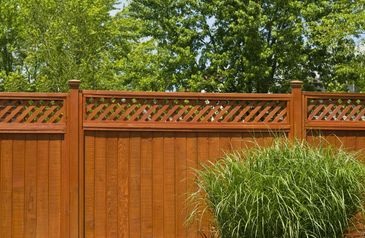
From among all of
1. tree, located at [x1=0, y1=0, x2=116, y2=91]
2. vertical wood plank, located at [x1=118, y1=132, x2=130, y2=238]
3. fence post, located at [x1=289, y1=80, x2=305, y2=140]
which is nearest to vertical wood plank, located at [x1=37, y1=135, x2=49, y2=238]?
vertical wood plank, located at [x1=118, y1=132, x2=130, y2=238]

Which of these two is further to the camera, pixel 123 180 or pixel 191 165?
pixel 191 165

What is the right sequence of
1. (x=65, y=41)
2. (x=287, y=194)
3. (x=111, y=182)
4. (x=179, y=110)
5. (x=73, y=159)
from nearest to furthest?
(x=287, y=194), (x=73, y=159), (x=111, y=182), (x=179, y=110), (x=65, y=41)

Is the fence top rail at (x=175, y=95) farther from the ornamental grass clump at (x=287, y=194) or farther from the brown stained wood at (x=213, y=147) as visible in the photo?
the ornamental grass clump at (x=287, y=194)

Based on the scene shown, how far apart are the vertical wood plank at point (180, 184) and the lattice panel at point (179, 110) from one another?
0.85 ft

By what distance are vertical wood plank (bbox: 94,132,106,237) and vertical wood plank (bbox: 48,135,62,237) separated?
394mm

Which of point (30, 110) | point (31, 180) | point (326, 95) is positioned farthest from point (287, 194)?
point (30, 110)

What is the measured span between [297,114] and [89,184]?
97.6 inches

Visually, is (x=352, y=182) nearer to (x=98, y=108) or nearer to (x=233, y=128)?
(x=233, y=128)

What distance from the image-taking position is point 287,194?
445 centimetres

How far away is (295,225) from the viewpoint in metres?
4.38

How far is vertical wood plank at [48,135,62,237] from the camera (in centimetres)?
549

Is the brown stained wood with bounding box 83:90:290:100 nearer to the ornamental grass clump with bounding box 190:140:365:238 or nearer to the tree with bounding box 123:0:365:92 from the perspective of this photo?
the ornamental grass clump with bounding box 190:140:365:238

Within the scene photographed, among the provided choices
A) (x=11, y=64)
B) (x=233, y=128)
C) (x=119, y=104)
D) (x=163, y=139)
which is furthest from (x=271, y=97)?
(x=11, y=64)

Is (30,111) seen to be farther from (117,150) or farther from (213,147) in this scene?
(213,147)
